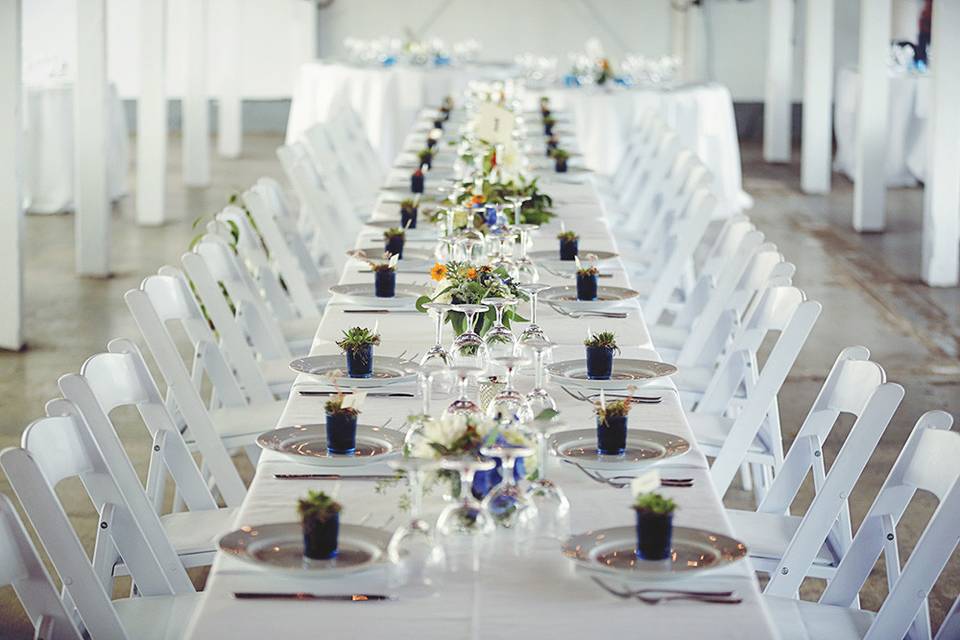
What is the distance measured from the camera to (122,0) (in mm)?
19359

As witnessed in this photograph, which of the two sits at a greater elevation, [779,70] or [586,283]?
[779,70]

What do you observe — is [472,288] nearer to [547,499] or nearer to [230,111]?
[547,499]

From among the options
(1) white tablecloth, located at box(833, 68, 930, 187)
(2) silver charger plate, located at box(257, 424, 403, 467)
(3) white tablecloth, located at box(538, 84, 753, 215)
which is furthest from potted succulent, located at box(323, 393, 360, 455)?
(1) white tablecloth, located at box(833, 68, 930, 187)

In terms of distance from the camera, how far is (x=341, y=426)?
3.09m

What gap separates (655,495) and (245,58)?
18.5 meters

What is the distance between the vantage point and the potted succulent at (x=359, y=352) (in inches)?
148

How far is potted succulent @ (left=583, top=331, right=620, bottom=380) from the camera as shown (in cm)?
378

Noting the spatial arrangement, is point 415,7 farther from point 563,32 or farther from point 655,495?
point 655,495

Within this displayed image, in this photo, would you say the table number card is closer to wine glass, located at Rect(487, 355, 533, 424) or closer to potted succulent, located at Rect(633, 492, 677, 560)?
wine glass, located at Rect(487, 355, 533, 424)

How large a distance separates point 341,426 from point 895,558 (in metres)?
1.27

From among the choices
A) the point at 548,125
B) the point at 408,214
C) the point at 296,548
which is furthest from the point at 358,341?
the point at 548,125

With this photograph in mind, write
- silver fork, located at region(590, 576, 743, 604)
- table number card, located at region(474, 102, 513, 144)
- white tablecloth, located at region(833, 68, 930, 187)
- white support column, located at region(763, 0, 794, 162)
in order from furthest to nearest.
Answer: white support column, located at region(763, 0, 794, 162), white tablecloth, located at region(833, 68, 930, 187), table number card, located at region(474, 102, 513, 144), silver fork, located at region(590, 576, 743, 604)

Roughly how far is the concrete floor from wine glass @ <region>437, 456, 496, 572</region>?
212 cm

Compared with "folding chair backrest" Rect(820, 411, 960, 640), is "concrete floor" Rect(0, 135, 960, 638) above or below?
below
